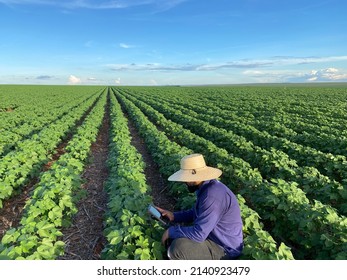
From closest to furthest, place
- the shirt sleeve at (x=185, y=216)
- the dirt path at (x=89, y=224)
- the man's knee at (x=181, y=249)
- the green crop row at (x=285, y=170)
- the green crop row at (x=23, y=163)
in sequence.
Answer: the man's knee at (x=181, y=249) → the shirt sleeve at (x=185, y=216) → the dirt path at (x=89, y=224) → the green crop row at (x=285, y=170) → the green crop row at (x=23, y=163)

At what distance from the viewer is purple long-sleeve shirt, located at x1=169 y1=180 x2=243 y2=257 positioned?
3703mm

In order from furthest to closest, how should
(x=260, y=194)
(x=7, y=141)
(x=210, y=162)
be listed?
1. (x=7, y=141)
2. (x=210, y=162)
3. (x=260, y=194)

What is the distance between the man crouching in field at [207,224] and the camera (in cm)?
372

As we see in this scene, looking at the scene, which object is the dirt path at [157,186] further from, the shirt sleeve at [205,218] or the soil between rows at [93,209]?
the shirt sleeve at [205,218]

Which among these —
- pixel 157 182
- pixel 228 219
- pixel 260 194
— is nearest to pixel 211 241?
pixel 228 219

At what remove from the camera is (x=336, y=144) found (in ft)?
34.0

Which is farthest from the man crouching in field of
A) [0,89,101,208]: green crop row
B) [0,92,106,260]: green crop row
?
[0,89,101,208]: green crop row

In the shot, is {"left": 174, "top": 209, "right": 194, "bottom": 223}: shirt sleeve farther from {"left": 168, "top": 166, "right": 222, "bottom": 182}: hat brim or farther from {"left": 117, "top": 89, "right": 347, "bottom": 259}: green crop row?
{"left": 117, "top": 89, "right": 347, "bottom": 259}: green crop row

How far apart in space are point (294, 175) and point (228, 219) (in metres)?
4.02

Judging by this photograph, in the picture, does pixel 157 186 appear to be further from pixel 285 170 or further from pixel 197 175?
pixel 197 175

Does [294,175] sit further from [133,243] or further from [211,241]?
[133,243]

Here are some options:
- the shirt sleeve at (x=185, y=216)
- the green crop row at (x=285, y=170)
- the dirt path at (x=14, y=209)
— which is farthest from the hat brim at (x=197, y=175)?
the dirt path at (x=14, y=209)

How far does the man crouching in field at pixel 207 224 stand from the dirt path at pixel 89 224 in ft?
6.28

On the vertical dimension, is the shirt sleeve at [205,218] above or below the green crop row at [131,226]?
above
